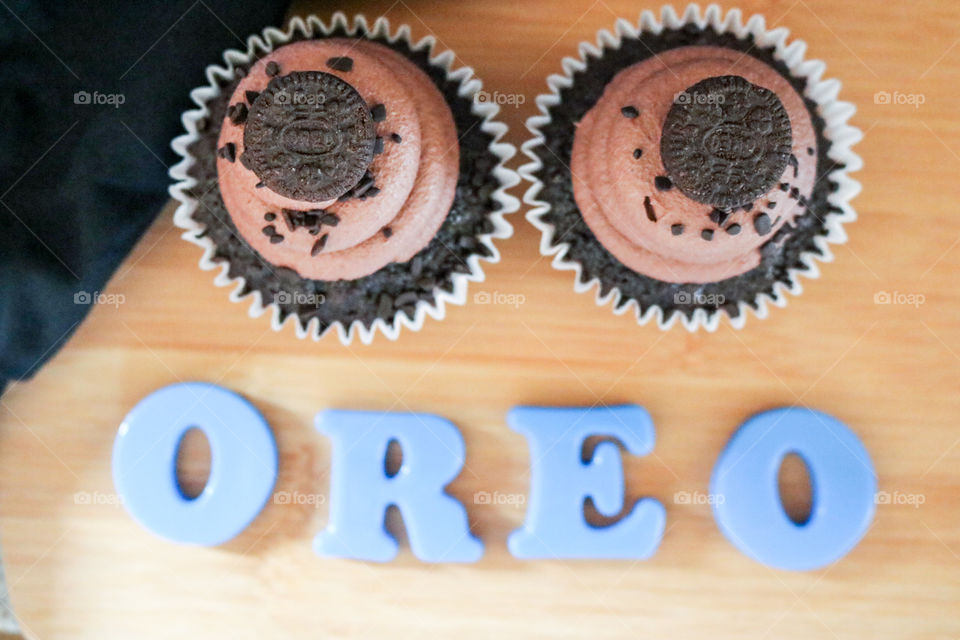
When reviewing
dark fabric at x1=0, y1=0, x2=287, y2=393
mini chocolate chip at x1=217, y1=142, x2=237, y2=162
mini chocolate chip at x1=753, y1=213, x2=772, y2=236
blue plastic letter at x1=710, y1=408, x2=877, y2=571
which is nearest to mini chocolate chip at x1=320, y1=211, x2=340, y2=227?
mini chocolate chip at x1=217, y1=142, x2=237, y2=162

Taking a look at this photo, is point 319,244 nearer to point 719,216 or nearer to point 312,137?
point 312,137

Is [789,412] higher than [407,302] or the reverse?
higher

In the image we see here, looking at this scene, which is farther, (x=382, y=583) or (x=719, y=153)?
(x=382, y=583)

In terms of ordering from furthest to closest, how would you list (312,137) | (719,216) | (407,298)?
(407,298) < (719,216) < (312,137)

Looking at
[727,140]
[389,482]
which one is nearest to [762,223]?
[727,140]

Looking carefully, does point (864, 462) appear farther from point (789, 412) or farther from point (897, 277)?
point (897, 277)

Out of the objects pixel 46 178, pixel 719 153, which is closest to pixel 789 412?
pixel 719 153
